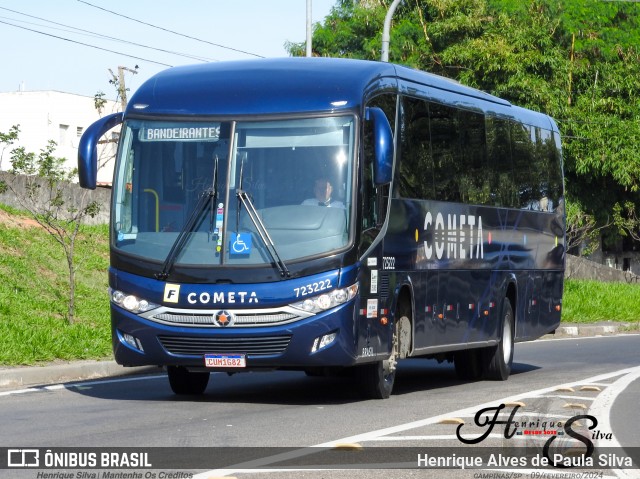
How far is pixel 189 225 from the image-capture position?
510 inches

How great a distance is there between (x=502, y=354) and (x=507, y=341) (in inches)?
19.3

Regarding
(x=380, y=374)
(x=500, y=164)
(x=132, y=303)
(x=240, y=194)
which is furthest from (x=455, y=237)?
(x=132, y=303)

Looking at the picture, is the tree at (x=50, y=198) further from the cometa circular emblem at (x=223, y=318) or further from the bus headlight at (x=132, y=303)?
the cometa circular emblem at (x=223, y=318)

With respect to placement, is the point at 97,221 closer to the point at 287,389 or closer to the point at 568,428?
the point at 287,389

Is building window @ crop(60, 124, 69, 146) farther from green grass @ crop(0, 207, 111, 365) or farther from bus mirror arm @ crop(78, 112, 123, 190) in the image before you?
bus mirror arm @ crop(78, 112, 123, 190)

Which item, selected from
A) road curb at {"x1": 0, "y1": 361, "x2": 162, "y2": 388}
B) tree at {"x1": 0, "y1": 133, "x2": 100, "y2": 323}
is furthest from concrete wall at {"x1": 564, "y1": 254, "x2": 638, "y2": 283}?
road curb at {"x1": 0, "y1": 361, "x2": 162, "y2": 388}

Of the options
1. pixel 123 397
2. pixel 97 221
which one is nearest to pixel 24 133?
pixel 97 221

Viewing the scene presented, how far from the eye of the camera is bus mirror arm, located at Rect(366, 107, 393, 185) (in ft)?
42.1

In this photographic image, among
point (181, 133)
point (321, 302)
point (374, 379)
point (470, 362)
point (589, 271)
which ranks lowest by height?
point (589, 271)

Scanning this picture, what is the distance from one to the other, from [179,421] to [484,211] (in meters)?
7.03

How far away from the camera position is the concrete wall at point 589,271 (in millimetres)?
42781

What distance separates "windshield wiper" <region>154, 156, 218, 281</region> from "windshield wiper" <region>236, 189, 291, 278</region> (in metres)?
0.26

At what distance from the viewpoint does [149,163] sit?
43.8 ft

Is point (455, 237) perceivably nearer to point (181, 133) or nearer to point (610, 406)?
point (610, 406)
